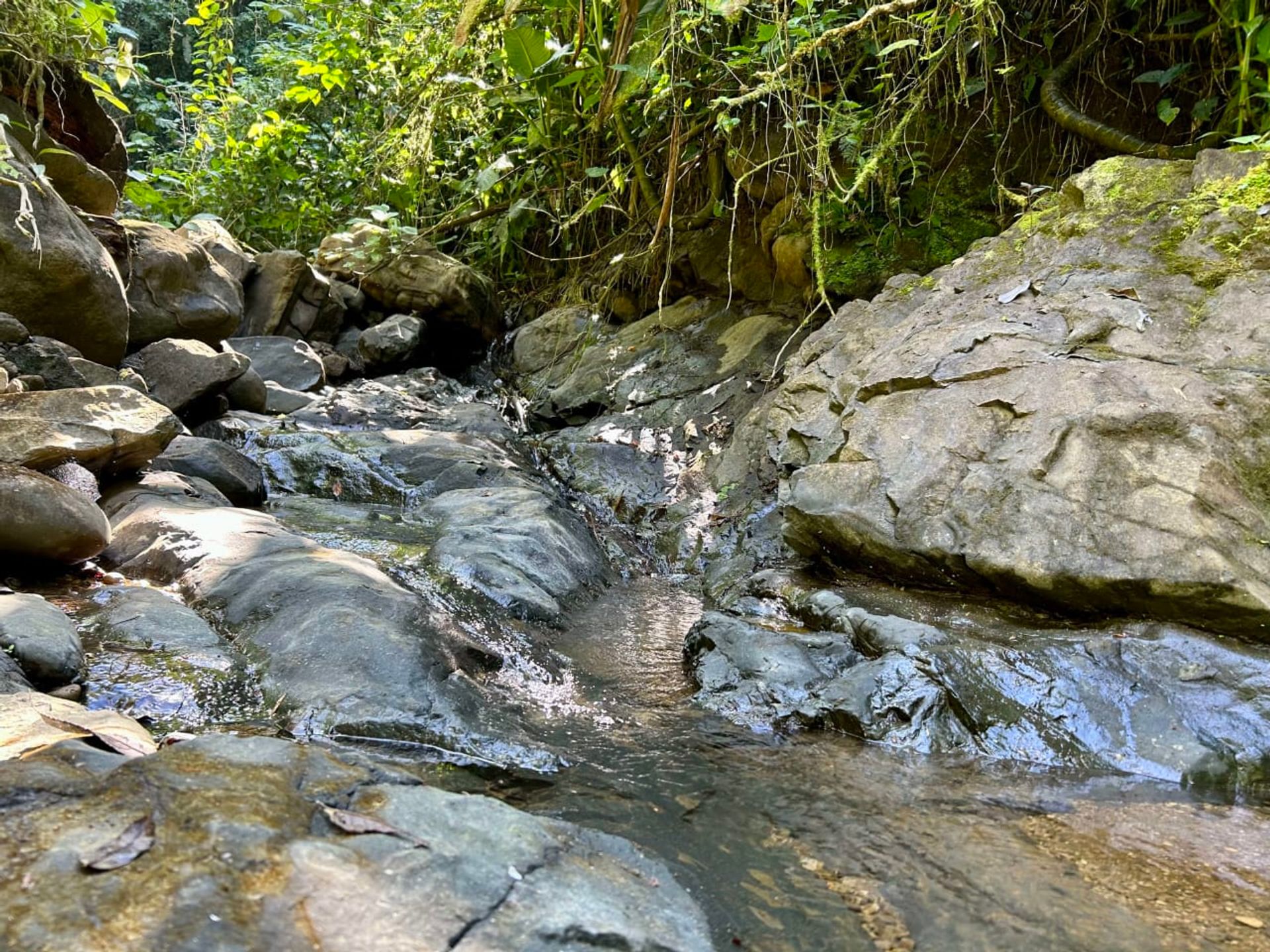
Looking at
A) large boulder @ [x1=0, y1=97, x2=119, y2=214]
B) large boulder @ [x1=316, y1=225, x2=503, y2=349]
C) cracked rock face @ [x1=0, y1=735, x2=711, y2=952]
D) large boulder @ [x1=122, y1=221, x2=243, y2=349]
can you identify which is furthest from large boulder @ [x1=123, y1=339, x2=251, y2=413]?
cracked rock face @ [x1=0, y1=735, x2=711, y2=952]

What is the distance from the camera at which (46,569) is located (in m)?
3.08

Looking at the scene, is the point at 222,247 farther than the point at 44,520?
Yes

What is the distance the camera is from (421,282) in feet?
28.8

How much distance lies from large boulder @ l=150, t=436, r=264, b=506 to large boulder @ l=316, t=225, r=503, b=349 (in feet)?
13.7

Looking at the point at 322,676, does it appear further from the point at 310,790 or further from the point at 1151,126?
the point at 1151,126

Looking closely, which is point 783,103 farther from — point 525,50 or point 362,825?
point 362,825

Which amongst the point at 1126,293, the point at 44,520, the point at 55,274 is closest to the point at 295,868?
the point at 44,520

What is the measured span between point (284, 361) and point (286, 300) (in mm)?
1065

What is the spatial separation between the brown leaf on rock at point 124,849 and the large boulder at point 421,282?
7.74m

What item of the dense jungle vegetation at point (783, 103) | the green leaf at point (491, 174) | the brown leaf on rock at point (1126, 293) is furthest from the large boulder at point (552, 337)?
the brown leaf on rock at point (1126, 293)

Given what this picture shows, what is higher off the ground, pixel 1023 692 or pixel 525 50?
pixel 525 50

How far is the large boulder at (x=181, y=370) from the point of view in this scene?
213 inches

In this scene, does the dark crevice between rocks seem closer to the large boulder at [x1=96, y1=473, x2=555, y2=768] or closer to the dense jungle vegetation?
the large boulder at [x1=96, y1=473, x2=555, y2=768]

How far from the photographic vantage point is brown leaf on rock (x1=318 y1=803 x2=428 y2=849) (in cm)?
144
